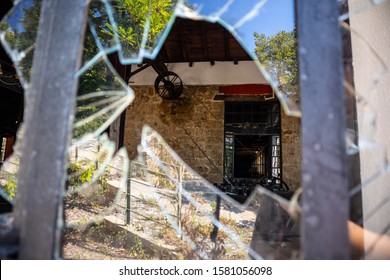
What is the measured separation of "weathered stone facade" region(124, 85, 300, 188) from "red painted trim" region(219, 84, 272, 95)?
302 millimetres

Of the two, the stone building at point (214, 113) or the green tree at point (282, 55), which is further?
the stone building at point (214, 113)

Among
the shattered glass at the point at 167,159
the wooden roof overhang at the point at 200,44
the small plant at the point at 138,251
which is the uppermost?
the wooden roof overhang at the point at 200,44

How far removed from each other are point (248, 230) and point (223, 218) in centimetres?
50

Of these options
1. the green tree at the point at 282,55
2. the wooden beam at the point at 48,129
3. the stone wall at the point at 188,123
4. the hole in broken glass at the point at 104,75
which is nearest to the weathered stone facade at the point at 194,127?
the stone wall at the point at 188,123

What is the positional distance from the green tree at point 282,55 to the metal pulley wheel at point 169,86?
4809 mm

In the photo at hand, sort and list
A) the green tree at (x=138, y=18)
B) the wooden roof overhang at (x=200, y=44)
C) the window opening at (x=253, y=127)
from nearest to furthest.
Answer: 1. the green tree at (x=138, y=18)
2. the wooden roof overhang at (x=200, y=44)
3. the window opening at (x=253, y=127)

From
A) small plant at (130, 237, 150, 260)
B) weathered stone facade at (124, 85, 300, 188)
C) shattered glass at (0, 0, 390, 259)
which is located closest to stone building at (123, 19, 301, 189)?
weathered stone facade at (124, 85, 300, 188)

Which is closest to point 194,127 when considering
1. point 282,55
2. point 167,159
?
point 167,159

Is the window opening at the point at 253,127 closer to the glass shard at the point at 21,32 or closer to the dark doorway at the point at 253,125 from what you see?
the dark doorway at the point at 253,125

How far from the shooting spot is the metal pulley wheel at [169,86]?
6965 mm

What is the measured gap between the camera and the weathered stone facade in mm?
6969

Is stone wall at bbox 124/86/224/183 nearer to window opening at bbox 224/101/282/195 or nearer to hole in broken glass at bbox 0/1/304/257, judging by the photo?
window opening at bbox 224/101/282/195

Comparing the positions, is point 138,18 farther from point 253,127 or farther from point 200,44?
point 253,127

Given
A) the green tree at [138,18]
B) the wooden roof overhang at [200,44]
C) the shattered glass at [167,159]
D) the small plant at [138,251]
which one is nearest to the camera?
the shattered glass at [167,159]
